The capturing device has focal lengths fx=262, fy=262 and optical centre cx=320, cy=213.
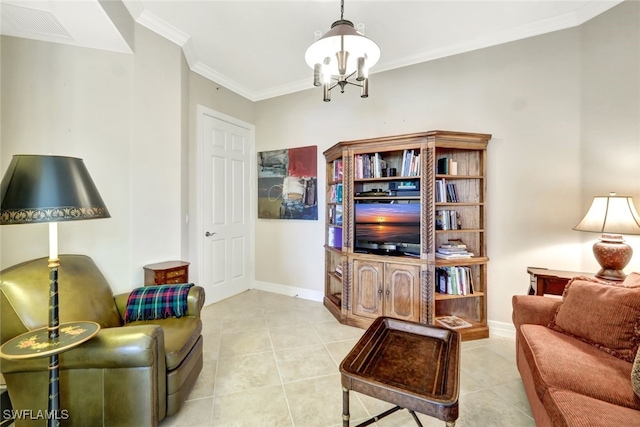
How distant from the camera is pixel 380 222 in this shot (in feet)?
9.07

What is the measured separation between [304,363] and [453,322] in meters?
1.58

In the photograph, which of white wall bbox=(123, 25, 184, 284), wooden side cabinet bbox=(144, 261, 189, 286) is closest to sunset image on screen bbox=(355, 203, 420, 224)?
wooden side cabinet bbox=(144, 261, 189, 286)

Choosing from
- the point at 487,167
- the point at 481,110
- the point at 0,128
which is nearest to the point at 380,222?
the point at 487,167

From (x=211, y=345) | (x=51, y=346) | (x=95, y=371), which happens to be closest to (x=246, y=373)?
(x=211, y=345)

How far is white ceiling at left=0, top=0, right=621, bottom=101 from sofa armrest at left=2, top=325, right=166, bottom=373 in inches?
87.9

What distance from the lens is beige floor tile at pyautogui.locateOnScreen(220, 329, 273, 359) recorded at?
7.70 feet

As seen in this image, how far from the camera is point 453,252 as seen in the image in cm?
261

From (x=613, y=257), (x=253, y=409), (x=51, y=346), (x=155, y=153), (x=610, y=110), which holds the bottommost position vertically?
(x=253, y=409)

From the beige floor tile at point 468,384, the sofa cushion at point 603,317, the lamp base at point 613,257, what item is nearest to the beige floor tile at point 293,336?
the beige floor tile at point 468,384

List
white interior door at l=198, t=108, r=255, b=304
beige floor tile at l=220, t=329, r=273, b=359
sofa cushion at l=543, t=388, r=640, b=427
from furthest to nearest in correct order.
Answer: white interior door at l=198, t=108, r=255, b=304, beige floor tile at l=220, t=329, r=273, b=359, sofa cushion at l=543, t=388, r=640, b=427

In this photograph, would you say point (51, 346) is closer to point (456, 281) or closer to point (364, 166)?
point (364, 166)

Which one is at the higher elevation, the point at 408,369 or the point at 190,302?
the point at 190,302

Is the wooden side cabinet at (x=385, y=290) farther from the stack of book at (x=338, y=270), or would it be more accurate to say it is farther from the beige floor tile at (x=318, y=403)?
the beige floor tile at (x=318, y=403)

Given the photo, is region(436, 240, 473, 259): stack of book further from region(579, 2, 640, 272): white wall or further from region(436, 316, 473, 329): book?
region(579, 2, 640, 272): white wall
